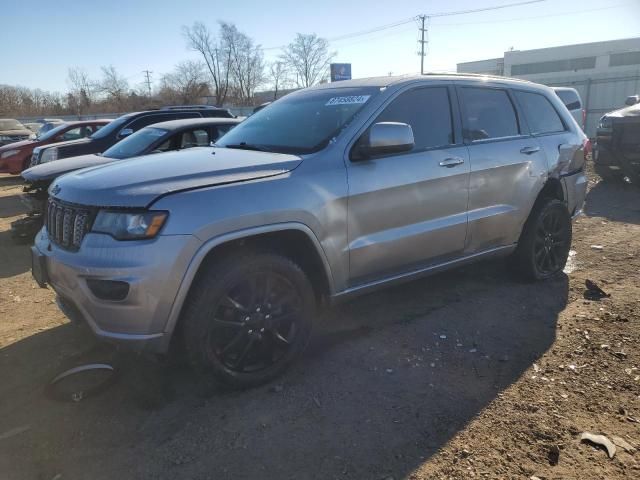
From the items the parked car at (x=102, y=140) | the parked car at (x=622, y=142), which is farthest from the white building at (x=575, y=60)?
the parked car at (x=102, y=140)

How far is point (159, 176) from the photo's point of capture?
9.27 ft

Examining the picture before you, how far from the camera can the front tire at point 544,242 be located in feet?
15.1

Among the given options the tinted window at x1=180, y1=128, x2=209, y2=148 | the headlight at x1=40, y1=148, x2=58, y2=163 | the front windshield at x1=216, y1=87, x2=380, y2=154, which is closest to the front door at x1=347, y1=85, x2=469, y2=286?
the front windshield at x1=216, y1=87, x2=380, y2=154

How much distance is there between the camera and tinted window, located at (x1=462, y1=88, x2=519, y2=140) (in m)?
4.06

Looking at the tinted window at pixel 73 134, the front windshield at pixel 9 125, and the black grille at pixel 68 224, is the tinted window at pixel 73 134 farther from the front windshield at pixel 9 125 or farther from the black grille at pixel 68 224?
the black grille at pixel 68 224

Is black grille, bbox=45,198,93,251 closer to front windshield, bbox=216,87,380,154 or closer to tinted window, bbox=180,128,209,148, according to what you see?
front windshield, bbox=216,87,380,154

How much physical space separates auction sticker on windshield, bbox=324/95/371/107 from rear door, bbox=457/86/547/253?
0.95 metres

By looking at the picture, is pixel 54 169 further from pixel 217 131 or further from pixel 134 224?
pixel 134 224

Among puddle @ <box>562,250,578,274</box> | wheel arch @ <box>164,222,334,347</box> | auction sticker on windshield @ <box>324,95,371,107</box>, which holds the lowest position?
puddle @ <box>562,250,578,274</box>

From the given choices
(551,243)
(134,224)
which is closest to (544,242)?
(551,243)

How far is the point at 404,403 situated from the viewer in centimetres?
289

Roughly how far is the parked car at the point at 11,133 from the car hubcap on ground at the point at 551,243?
1785 centimetres

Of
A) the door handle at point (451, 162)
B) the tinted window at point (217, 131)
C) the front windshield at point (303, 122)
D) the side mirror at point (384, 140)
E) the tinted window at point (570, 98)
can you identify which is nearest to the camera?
the side mirror at point (384, 140)

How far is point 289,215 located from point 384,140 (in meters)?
0.83
